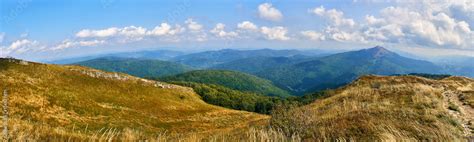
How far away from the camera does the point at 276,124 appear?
14750 mm

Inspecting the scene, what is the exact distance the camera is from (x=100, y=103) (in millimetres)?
54312

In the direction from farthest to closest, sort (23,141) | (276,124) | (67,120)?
(67,120)
(276,124)
(23,141)

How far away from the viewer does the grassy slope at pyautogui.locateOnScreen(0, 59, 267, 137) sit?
43.9 metres

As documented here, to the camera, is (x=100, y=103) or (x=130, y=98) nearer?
(x=100, y=103)

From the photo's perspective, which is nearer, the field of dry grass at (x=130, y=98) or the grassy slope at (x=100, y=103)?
the field of dry grass at (x=130, y=98)

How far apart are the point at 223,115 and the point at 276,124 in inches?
2018

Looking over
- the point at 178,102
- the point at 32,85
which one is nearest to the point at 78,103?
the point at 32,85

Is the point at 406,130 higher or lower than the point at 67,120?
higher

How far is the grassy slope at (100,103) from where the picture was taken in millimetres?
43900

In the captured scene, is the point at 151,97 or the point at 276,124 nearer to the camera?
the point at 276,124

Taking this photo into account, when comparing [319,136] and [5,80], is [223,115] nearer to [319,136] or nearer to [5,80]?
[5,80]

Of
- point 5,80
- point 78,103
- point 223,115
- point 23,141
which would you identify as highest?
point 23,141

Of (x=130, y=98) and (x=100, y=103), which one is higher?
(x=100, y=103)

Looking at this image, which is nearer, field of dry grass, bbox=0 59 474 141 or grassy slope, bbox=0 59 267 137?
field of dry grass, bbox=0 59 474 141
